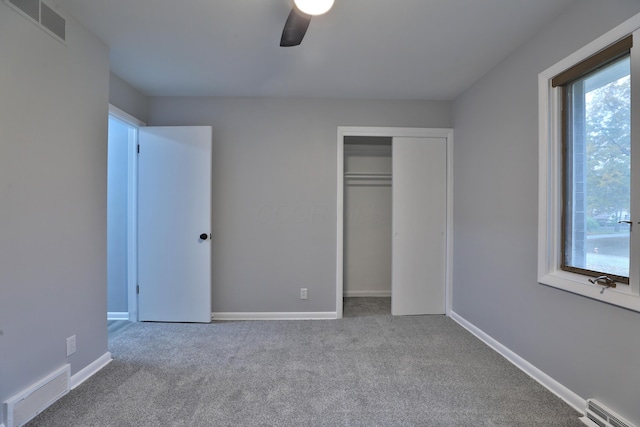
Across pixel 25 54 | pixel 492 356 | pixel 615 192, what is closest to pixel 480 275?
pixel 492 356

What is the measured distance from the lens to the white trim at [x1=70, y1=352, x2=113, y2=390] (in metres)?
1.93

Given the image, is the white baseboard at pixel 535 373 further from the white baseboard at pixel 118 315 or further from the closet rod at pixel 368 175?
the white baseboard at pixel 118 315

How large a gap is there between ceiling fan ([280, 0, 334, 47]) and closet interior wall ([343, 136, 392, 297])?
239 cm

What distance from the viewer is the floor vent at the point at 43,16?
1598mm

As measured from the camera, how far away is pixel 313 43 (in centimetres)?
219

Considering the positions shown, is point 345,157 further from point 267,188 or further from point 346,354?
point 346,354

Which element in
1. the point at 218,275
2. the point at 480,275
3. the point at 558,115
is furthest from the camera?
the point at 218,275

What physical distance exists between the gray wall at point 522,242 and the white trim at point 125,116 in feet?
11.0

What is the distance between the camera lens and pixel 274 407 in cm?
173

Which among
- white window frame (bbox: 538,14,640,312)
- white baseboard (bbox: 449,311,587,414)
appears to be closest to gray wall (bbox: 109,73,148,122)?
white window frame (bbox: 538,14,640,312)

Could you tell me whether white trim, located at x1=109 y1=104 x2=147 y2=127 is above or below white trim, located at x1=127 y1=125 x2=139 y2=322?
above

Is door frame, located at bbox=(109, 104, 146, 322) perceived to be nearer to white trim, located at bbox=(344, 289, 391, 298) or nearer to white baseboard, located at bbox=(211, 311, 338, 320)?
white baseboard, located at bbox=(211, 311, 338, 320)

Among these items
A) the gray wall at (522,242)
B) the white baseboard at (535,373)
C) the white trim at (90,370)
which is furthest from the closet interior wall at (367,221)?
the white trim at (90,370)

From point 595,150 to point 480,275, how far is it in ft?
4.60
